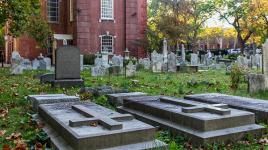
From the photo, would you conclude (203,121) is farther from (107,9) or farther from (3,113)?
(107,9)

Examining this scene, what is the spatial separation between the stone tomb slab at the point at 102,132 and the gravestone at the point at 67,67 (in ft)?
24.1

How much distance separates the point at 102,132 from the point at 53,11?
34.2 meters

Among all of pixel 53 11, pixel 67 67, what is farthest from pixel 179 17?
pixel 67 67

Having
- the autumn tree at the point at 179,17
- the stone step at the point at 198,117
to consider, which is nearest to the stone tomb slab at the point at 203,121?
the stone step at the point at 198,117

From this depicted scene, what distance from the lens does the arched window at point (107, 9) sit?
118 ft

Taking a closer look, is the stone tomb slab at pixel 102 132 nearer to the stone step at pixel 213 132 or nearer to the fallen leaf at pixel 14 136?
the fallen leaf at pixel 14 136

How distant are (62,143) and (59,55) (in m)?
8.36

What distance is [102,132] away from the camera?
4.84 m

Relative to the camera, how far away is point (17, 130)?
6.54 metres

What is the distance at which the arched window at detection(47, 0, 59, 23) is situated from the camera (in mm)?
37041

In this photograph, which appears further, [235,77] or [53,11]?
[53,11]

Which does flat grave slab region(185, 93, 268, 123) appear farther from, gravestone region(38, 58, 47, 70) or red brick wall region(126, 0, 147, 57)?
red brick wall region(126, 0, 147, 57)

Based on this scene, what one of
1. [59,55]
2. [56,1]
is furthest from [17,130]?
[56,1]

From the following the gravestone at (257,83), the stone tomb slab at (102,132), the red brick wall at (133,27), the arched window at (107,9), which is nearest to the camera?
the stone tomb slab at (102,132)
